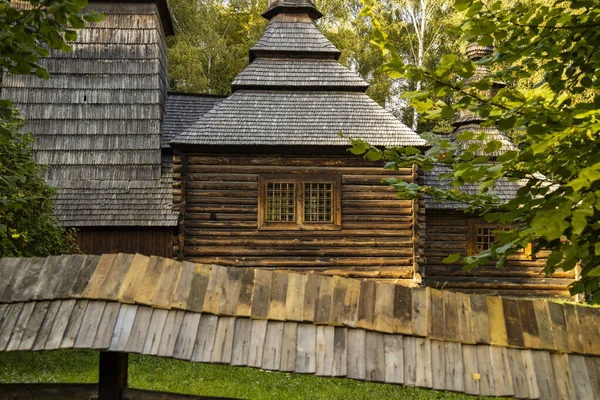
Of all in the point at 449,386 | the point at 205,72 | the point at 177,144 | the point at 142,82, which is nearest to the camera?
the point at 449,386

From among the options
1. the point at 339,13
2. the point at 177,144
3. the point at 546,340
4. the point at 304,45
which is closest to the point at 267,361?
the point at 546,340

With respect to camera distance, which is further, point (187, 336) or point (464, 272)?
point (464, 272)

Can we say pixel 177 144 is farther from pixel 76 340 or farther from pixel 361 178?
pixel 76 340

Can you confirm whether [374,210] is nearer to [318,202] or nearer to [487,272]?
[318,202]

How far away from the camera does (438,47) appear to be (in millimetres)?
32688

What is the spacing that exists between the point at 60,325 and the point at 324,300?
4.34 feet

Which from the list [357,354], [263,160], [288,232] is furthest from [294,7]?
[357,354]

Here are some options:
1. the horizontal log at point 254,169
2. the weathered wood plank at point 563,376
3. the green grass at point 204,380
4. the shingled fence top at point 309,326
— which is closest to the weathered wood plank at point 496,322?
the shingled fence top at point 309,326

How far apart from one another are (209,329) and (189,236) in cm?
1056

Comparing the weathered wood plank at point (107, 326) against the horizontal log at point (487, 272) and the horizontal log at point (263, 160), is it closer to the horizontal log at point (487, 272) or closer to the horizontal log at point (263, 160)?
the horizontal log at point (263, 160)

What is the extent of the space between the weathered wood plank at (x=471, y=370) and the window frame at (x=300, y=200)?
34.1ft

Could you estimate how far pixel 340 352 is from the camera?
9.19 ft

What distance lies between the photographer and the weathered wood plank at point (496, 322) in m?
2.82

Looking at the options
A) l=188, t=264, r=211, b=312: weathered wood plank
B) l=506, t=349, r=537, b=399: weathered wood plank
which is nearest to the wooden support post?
l=188, t=264, r=211, b=312: weathered wood plank
